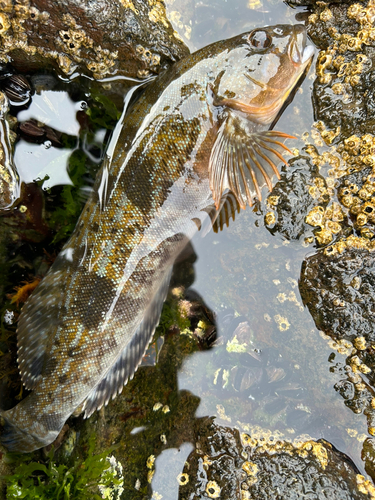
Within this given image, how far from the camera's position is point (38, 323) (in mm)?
3162

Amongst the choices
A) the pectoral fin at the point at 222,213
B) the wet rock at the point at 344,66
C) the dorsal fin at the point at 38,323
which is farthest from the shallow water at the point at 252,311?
the dorsal fin at the point at 38,323

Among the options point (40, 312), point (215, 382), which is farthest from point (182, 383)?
point (40, 312)

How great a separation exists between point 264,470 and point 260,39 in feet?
12.7

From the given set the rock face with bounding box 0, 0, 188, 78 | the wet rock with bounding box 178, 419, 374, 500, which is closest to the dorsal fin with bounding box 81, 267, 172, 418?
the wet rock with bounding box 178, 419, 374, 500

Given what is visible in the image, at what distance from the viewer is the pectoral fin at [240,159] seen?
3.13m

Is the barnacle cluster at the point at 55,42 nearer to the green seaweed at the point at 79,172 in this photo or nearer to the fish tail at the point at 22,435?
the green seaweed at the point at 79,172

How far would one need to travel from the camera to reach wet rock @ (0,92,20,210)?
133 inches

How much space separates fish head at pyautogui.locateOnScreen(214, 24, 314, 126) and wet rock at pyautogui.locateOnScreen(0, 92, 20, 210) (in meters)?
2.11

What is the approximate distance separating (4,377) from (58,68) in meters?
3.20

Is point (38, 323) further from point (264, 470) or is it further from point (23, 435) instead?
point (264, 470)

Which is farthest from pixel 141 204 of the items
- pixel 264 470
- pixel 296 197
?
pixel 264 470

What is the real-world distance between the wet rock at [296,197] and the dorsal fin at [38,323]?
2098mm

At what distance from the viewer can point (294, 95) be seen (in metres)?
3.48

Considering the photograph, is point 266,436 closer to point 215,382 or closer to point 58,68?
point 215,382
